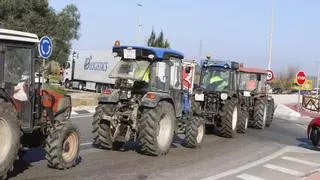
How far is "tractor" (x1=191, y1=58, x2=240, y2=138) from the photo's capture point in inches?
735

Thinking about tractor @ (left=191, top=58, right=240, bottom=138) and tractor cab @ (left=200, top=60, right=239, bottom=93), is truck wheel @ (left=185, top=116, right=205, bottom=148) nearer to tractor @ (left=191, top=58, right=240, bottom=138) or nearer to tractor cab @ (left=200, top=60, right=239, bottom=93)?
tractor @ (left=191, top=58, right=240, bottom=138)

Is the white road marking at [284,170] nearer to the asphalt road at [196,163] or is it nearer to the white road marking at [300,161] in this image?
the asphalt road at [196,163]

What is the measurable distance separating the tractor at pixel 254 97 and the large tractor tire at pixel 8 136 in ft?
44.2

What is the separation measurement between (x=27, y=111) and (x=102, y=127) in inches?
152

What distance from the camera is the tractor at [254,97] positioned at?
22.6 metres

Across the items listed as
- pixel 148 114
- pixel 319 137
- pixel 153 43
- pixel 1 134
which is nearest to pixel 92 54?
pixel 153 43

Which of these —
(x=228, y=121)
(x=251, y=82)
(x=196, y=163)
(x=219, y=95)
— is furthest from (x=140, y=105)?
(x=251, y=82)

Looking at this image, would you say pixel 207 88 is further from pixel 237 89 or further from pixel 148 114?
pixel 148 114

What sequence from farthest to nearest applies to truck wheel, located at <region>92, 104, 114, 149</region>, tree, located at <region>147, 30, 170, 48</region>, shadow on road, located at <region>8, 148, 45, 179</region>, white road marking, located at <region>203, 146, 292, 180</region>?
tree, located at <region>147, 30, 170, 48</region> < truck wheel, located at <region>92, 104, 114, 149</region> < white road marking, located at <region>203, 146, 292, 180</region> < shadow on road, located at <region>8, 148, 45, 179</region>

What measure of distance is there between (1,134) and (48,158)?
1536 mm

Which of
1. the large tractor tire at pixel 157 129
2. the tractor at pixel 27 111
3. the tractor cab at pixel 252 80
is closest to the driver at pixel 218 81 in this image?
the tractor cab at pixel 252 80

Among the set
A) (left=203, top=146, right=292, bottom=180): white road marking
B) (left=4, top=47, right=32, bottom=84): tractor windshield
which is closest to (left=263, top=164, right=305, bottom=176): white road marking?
(left=203, top=146, right=292, bottom=180): white road marking

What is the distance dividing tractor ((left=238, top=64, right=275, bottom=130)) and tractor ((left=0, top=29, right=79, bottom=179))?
11812 mm

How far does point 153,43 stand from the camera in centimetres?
6041
